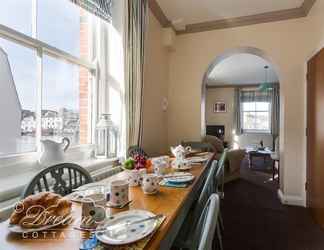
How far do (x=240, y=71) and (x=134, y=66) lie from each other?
4.80 m

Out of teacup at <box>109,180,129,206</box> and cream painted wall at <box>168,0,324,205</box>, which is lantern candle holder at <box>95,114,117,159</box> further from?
cream painted wall at <box>168,0,324,205</box>

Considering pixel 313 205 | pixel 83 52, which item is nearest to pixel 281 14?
pixel 313 205

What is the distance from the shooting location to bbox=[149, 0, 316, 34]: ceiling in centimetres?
284

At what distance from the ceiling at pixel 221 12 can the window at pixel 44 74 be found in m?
1.33

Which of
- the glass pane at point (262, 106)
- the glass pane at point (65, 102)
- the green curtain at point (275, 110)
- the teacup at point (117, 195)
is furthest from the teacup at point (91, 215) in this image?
the glass pane at point (262, 106)

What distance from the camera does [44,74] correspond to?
163 centimetres

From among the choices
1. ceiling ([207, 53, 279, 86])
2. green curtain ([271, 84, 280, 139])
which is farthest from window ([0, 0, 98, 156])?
green curtain ([271, 84, 280, 139])

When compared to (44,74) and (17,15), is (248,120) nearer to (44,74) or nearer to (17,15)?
(44,74)

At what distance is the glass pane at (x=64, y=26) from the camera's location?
1627 millimetres

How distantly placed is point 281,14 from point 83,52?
276cm

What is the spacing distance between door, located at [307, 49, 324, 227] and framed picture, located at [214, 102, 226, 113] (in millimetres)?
5470

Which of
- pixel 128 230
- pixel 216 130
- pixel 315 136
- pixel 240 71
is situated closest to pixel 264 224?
pixel 315 136

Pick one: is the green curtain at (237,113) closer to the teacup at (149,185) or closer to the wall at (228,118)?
the wall at (228,118)

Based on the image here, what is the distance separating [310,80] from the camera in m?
2.70
